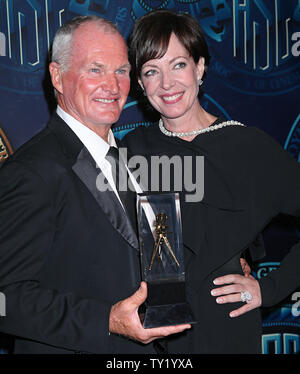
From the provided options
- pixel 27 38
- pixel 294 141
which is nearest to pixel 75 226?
pixel 27 38

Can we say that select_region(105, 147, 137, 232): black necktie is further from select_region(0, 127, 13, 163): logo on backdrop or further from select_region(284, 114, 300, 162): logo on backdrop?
select_region(284, 114, 300, 162): logo on backdrop

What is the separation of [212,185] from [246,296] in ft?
1.83

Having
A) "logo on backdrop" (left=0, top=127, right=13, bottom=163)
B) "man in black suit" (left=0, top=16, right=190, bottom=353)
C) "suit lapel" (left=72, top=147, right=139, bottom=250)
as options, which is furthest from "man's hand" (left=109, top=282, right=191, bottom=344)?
"logo on backdrop" (left=0, top=127, right=13, bottom=163)

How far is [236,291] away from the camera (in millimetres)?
1963

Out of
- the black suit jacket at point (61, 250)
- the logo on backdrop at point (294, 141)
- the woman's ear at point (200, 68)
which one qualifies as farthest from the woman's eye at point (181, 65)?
the logo on backdrop at point (294, 141)

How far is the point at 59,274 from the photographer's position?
159 centimetres

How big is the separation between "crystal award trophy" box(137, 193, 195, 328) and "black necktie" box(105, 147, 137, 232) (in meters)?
0.12

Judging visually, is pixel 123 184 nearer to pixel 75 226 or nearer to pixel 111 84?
pixel 75 226

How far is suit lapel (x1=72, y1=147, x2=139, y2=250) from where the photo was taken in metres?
1.60

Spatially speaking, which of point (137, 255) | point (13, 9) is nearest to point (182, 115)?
point (137, 255)

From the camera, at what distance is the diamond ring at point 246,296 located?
2.01 m

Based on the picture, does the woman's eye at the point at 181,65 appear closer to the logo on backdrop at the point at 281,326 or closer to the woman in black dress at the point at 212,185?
the woman in black dress at the point at 212,185

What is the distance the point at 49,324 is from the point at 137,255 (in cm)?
41
